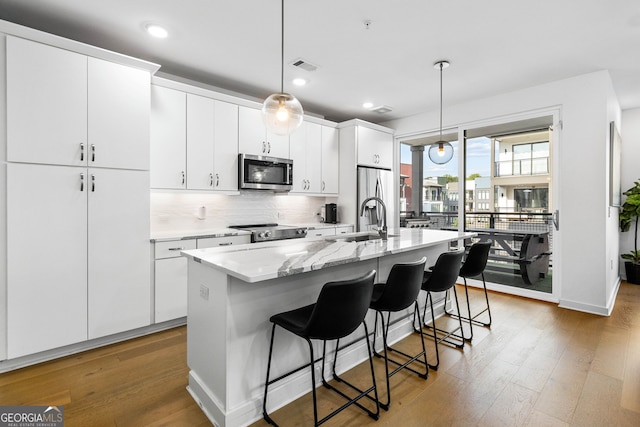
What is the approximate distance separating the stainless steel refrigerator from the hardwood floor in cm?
232

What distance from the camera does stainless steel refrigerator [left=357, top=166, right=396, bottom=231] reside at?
16.4 feet

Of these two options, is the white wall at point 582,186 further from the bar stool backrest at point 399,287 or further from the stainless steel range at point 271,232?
the stainless steel range at point 271,232

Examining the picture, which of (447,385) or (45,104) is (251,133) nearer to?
(45,104)

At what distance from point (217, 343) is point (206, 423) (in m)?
0.46

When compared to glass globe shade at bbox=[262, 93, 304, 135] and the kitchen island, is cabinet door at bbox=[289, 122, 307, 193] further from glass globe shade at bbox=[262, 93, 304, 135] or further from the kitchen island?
the kitchen island

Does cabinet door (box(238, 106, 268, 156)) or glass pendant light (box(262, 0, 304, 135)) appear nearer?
glass pendant light (box(262, 0, 304, 135))

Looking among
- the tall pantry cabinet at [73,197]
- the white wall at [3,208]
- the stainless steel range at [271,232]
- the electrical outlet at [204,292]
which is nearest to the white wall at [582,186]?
the stainless steel range at [271,232]

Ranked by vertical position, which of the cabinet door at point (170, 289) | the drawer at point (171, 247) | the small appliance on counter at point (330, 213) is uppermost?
the small appliance on counter at point (330, 213)

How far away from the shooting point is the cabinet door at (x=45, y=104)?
7.70 ft

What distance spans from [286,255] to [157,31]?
2309 millimetres

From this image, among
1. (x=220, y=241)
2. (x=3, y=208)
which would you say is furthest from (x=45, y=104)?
(x=220, y=241)

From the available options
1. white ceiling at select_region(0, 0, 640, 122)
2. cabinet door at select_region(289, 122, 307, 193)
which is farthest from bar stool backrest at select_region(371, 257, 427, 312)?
cabinet door at select_region(289, 122, 307, 193)

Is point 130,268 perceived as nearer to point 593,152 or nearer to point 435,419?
point 435,419

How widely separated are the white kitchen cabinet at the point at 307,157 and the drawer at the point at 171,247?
1.73 meters
